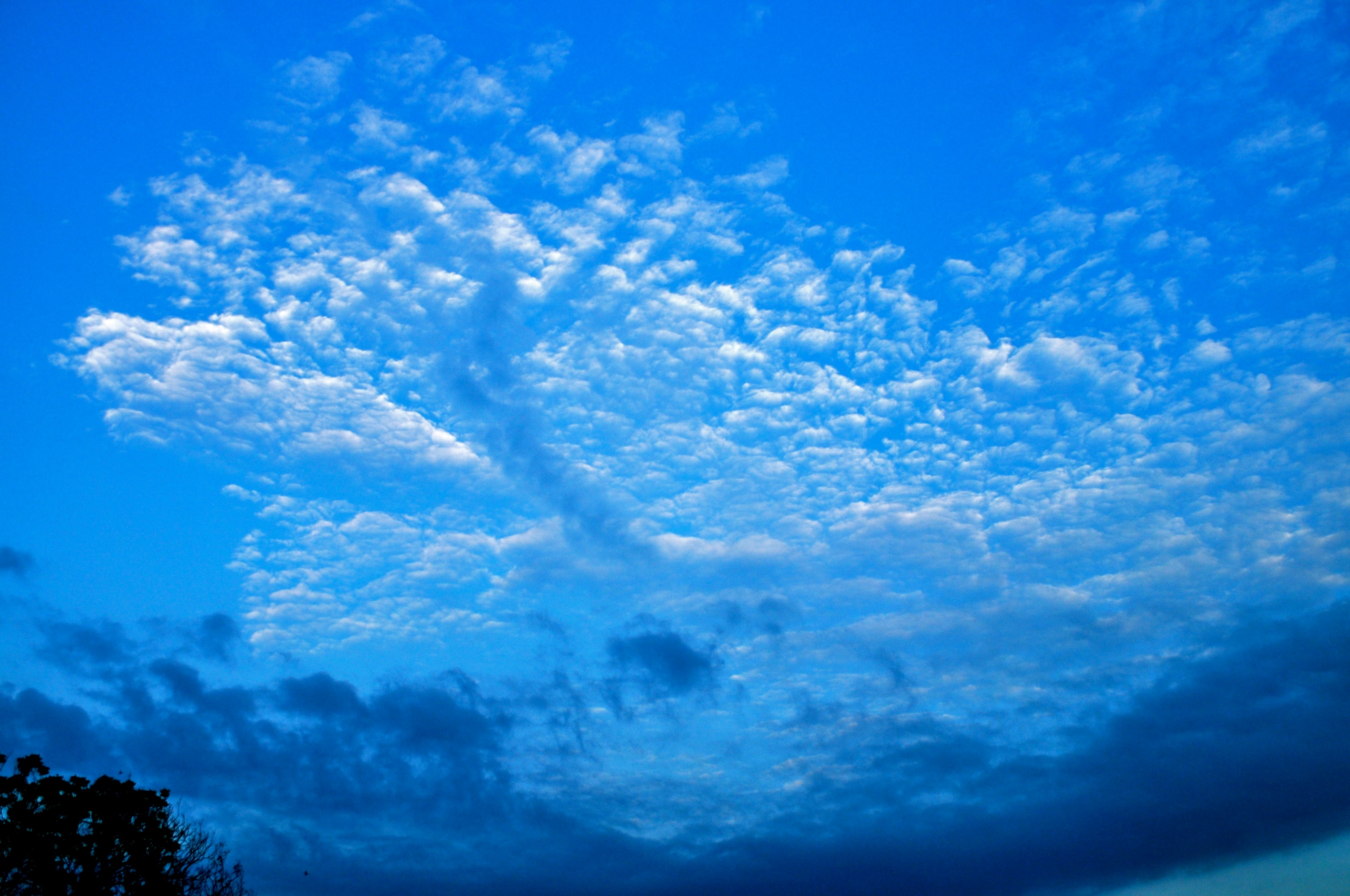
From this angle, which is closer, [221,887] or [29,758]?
[29,758]

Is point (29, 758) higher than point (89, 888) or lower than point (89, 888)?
higher

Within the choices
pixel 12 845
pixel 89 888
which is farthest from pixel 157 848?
pixel 12 845

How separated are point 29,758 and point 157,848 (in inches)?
319

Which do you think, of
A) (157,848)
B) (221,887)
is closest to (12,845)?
(157,848)

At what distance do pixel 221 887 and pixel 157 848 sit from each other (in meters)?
6.99

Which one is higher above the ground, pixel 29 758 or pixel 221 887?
pixel 29 758

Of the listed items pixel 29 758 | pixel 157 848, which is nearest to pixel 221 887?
pixel 157 848

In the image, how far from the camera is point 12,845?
1609 inches

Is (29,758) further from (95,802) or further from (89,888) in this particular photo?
(89,888)

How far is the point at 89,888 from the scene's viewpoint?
4297cm

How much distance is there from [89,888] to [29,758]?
706 centimetres

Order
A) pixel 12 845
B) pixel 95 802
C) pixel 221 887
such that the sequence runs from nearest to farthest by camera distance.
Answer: pixel 12 845 < pixel 95 802 < pixel 221 887

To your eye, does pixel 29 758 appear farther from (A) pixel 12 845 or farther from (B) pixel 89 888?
Answer: (B) pixel 89 888

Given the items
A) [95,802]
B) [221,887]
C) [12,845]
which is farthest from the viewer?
[221,887]
